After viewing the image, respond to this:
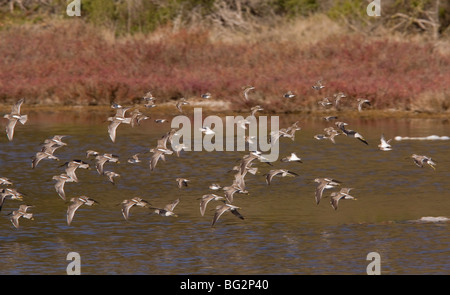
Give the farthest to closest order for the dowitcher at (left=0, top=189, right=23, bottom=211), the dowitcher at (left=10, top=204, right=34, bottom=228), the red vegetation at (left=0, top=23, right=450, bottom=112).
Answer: the red vegetation at (left=0, top=23, right=450, bottom=112)
the dowitcher at (left=0, top=189, right=23, bottom=211)
the dowitcher at (left=10, top=204, right=34, bottom=228)

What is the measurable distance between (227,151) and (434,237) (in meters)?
11.7

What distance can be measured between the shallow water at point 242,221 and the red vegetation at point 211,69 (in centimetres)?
608

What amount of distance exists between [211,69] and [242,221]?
20763 millimetres

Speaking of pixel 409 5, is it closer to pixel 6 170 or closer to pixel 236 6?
pixel 236 6

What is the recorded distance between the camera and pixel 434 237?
17250 millimetres

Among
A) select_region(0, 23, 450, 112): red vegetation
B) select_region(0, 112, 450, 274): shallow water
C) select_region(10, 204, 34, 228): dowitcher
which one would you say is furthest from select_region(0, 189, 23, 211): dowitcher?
select_region(0, 23, 450, 112): red vegetation

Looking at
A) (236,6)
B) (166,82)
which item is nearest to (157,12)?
(236,6)

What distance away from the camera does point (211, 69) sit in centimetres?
3925

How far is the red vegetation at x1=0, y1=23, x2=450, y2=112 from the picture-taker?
35531 millimetres

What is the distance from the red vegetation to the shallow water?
19.9 feet

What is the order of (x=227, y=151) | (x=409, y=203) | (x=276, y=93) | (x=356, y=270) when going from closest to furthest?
(x=356, y=270) → (x=409, y=203) → (x=227, y=151) → (x=276, y=93)

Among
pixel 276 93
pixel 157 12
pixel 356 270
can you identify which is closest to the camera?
pixel 356 270

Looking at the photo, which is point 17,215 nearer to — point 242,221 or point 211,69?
point 242,221

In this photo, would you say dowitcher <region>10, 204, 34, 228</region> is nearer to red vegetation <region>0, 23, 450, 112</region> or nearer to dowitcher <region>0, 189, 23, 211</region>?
dowitcher <region>0, 189, 23, 211</region>
